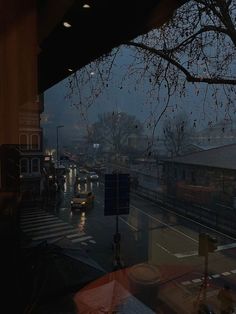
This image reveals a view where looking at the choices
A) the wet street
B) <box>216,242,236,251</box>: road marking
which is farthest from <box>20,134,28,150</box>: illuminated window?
<box>216,242,236,251</box>: road marking

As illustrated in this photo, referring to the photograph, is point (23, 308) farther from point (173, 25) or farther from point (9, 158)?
point (173, 25)

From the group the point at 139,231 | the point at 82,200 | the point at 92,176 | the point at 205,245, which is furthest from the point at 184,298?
the point at 139,231

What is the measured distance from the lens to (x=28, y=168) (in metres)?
1.44

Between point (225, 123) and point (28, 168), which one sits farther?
point (225, 123)

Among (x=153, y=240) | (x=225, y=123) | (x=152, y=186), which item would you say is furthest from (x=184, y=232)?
(x=225, y=123)

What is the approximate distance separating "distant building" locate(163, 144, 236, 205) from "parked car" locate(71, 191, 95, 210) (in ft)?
5.05

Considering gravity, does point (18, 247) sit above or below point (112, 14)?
below

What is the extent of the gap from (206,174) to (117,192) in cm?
84

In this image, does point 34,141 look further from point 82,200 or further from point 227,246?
point 82,200

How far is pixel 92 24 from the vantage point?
4.91 feet

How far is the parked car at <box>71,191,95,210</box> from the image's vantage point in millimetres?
4628

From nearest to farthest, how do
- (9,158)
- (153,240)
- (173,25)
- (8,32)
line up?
(9,158) < (8,32) < (173,25) < (153,240)

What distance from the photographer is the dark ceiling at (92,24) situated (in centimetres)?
129

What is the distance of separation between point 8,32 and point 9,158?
0.54 m
